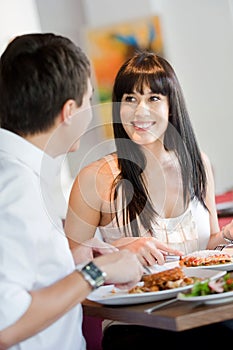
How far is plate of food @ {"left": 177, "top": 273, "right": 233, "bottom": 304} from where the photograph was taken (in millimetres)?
1410

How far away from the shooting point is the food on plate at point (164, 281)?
60.6 inches

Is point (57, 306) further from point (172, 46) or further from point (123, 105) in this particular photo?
point (172, 46)

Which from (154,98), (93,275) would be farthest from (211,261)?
(154,98)

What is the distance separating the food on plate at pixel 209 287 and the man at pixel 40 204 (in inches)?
4.5

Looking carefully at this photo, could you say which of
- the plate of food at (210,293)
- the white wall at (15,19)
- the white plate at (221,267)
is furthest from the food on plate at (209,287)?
the white wall at (15,19)

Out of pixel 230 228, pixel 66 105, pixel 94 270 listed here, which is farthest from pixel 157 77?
pixel 94 270

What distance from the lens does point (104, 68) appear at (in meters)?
5.83

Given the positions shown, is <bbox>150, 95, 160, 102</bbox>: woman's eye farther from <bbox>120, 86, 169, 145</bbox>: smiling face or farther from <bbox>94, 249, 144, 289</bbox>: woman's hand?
<bbox>94, 249, 144, 289</bbox>: woman's hand

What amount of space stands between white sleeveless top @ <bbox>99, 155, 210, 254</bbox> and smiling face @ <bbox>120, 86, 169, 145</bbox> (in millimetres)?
130

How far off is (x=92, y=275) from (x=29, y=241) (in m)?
0.13

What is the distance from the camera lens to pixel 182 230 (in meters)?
2.30

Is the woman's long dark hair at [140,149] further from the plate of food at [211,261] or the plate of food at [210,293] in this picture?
the plate of food at [210,293]

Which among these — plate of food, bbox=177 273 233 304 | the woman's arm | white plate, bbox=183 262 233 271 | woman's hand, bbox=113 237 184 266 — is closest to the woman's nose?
the woman's arm

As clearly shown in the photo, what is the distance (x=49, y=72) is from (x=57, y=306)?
1.45 feet
